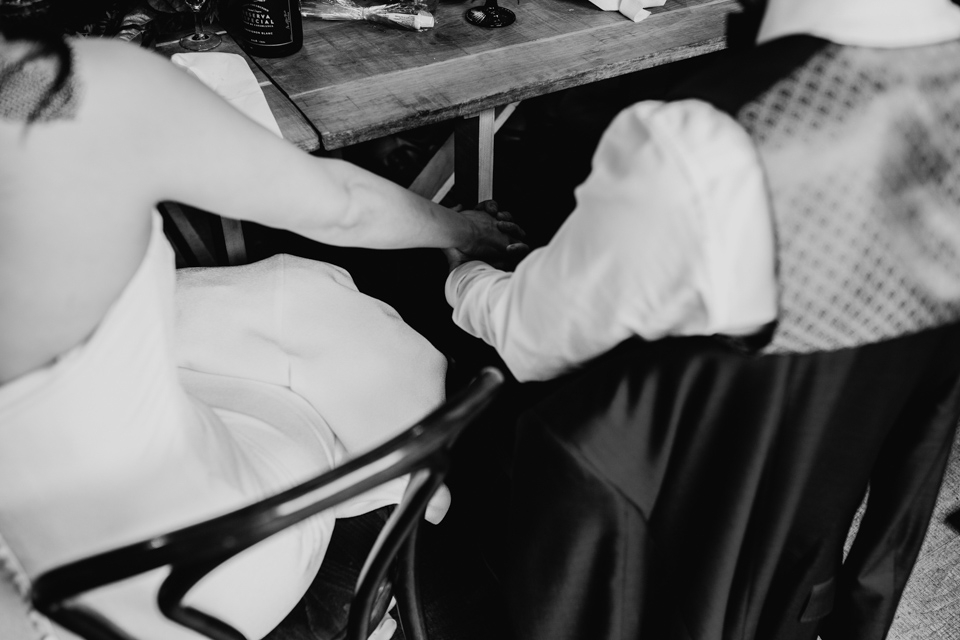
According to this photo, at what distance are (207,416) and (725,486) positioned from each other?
2.05ft

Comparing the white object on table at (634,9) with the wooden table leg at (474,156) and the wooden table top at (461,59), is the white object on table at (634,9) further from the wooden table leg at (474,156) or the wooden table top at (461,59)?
the wooden table leg at (474,156)

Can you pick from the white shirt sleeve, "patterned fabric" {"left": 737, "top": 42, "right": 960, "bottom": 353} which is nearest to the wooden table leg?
the white shirt sleeve

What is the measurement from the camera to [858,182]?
2.31ft

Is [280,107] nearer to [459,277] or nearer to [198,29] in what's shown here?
[198,29]

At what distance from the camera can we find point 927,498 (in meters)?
1.01

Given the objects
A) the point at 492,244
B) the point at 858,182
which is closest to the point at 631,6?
the point at 492,244

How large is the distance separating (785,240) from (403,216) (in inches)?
21.9

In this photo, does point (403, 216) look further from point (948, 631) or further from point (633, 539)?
point (948, 631)

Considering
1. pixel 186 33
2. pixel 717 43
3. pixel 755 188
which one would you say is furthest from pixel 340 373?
pixel 717 43

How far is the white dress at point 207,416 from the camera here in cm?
79

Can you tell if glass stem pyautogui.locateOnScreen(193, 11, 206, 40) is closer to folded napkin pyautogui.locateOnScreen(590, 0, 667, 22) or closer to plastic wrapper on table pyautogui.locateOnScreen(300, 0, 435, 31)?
plastic wrapper on table pyautogui.locateOnScreen(300, 0, 435, 31)

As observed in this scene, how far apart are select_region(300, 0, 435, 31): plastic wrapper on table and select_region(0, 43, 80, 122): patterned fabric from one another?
0.96 metres

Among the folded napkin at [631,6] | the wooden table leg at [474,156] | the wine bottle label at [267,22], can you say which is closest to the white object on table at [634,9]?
the folded napkin at [631,6]

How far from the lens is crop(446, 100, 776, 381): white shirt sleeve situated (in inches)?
27.2
